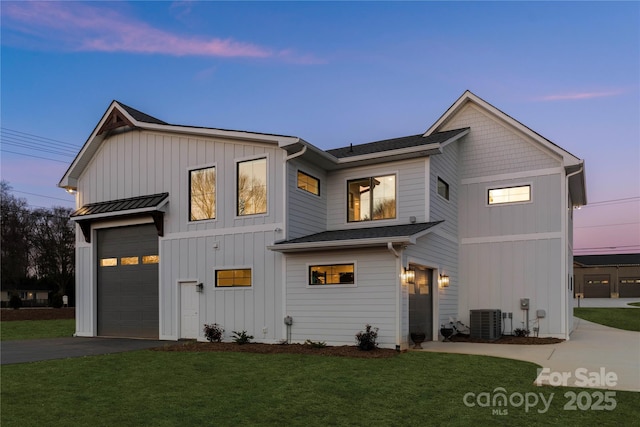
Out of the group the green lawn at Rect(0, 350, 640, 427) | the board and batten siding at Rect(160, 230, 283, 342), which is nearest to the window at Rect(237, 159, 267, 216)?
the board and batten siding at Rect(160, 230, 283, 342)

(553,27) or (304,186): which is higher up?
(553,27)

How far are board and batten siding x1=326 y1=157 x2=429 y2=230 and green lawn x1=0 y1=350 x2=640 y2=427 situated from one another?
5223 millimetres

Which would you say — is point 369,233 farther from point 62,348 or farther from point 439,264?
point 62,348

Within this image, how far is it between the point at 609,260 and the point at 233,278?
176 ft

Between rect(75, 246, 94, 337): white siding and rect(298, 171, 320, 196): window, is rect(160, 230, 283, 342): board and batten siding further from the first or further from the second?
rect(75, 246, 94, 337): white siding

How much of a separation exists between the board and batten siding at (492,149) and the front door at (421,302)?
16.0 feet

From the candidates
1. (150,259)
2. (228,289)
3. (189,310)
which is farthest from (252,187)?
(150,259)

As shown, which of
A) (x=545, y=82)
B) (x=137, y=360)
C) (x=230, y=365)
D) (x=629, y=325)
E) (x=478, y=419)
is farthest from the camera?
(x=629, y=325)

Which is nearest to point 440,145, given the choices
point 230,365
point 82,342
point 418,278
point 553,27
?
point 418,278

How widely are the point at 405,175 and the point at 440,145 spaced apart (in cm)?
146

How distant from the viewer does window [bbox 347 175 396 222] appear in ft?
49.8

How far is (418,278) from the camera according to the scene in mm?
14320

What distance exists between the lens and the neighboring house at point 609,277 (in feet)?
169

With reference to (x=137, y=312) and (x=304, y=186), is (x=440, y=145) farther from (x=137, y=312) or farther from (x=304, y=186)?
(x=137, y=312)
